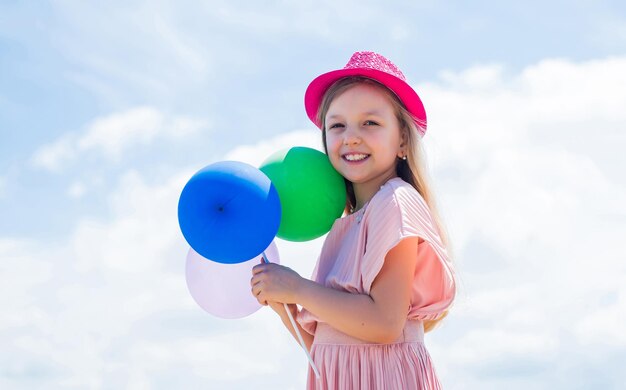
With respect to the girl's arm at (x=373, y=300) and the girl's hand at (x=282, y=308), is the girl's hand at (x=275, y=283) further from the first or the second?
the girl's hand at (x=282, y=308)

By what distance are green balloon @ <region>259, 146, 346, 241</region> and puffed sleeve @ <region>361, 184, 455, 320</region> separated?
0.38 m

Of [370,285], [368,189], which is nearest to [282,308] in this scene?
[370,285]

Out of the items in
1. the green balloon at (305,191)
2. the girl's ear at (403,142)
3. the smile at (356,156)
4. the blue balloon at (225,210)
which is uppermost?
the girl's ear at (403,142)

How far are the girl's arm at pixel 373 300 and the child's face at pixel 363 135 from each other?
2.08 ft

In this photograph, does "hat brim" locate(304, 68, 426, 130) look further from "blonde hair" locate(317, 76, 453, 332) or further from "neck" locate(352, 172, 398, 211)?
"neck" locate(352, 172, 398, 211)

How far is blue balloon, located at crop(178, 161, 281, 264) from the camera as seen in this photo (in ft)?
13.6

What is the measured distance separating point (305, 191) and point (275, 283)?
23.5 inches

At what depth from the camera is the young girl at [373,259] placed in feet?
13.3

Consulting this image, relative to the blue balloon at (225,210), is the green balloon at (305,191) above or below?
above

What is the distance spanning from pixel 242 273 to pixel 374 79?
4.61ft

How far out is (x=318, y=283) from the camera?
14.3 feet

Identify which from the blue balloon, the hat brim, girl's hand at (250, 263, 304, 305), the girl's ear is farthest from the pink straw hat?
girl's hand at (250, 263, 304, 305)

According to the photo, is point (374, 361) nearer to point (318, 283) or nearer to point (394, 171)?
point (318, 283)

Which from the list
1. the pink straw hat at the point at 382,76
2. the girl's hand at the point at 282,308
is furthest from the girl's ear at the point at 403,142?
the girl's hand at the point at 282,308
